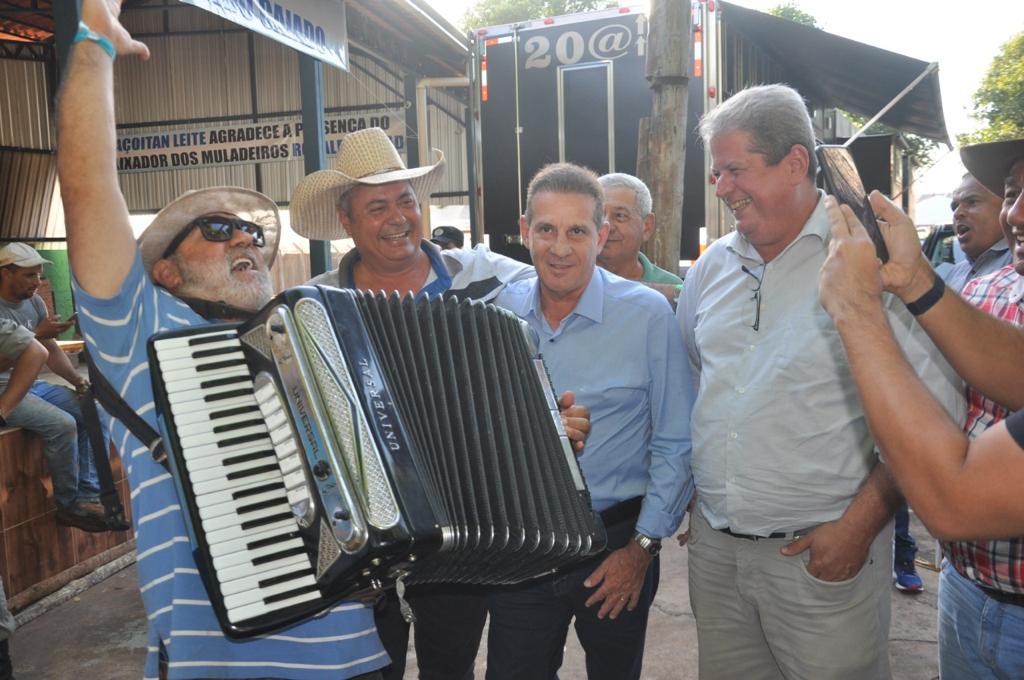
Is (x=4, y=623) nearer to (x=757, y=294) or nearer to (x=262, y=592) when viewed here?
(x=262, y=592)

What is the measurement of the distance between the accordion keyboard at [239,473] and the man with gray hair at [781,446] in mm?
1310

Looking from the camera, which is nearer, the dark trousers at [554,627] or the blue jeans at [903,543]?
the dark trousers at [554,627]

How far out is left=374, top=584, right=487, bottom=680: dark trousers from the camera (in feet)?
9.02

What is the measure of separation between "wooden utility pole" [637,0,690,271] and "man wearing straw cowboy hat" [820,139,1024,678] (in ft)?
7.40

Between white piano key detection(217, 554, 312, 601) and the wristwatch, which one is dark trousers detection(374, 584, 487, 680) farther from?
white piano key detection(217, 554, 312, 601)

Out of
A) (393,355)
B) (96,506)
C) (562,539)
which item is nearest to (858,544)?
(562,539)

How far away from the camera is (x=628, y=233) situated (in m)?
3.93

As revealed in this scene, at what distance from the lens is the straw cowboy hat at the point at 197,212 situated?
6.89 feet

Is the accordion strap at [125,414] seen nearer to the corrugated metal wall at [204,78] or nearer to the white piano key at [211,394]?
the white piano key at [211,394]

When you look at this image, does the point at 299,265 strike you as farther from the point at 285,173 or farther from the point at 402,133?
the point at 402,133

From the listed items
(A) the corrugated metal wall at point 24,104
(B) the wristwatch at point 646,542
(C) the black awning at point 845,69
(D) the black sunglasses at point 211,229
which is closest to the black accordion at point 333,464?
(D) the black sunglasses at point 211,229

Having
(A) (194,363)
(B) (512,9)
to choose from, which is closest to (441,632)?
(A) (194,363)

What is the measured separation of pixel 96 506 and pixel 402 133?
39.8 ft

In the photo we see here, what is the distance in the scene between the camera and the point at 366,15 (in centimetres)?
1031
